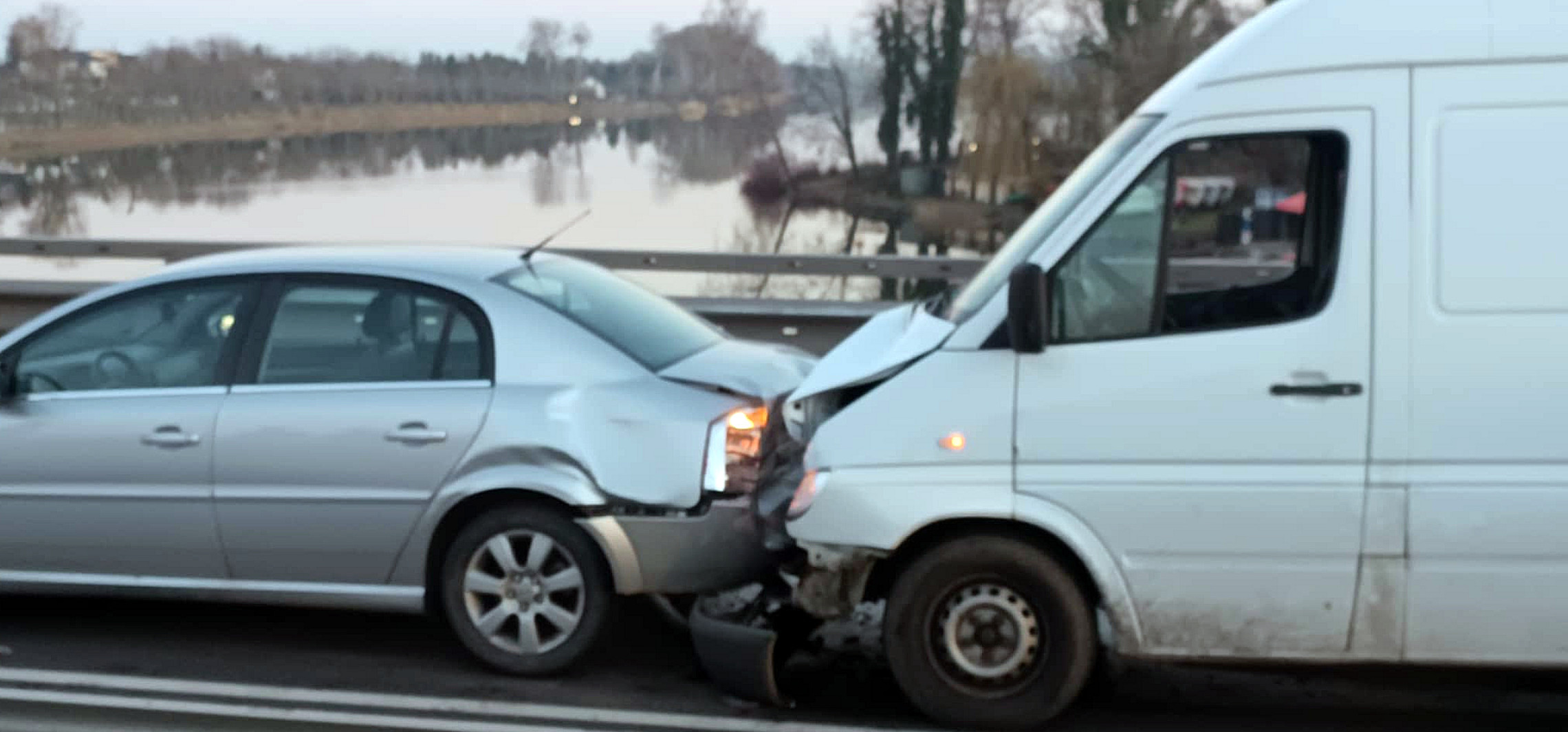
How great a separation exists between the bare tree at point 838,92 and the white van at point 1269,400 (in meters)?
9.09

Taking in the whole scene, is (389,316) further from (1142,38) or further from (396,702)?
(1142,38)

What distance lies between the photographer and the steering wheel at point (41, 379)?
6047 millimetres

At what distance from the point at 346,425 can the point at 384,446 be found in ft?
0.57

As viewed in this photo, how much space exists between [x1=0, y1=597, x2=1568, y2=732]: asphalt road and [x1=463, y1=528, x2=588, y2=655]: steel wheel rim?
179 mm

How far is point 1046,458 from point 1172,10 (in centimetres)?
853

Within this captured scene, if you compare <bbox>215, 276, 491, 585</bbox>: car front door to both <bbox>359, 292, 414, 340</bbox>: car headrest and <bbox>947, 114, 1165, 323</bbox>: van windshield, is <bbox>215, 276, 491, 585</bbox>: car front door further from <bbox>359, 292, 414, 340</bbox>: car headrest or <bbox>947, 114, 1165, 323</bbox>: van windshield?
<bbox>947, 114, 1165, 323</bbox>: van windshield

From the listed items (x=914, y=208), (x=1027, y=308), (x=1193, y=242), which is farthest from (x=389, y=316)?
(x=914, y=208)

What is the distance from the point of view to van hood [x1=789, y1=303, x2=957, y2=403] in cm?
489

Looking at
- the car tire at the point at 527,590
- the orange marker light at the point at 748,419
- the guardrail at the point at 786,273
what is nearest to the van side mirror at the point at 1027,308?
the orange marker light at the point at 748,419

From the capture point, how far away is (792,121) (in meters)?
14.1

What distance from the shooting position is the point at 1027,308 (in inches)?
182

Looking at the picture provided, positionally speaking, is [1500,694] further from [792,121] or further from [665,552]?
[792,121]

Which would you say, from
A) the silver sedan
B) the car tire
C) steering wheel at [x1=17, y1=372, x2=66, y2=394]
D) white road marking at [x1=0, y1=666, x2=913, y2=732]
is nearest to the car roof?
the silver sedan

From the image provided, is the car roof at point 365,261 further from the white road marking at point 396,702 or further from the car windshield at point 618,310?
the white road marking at point 396,702
